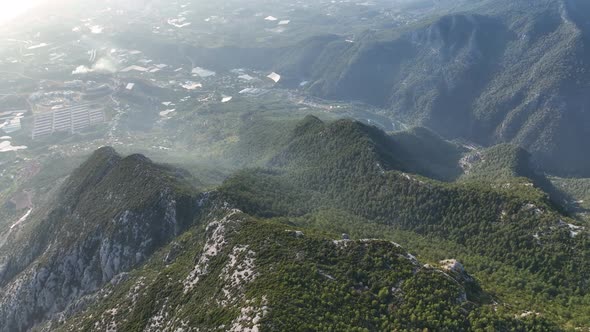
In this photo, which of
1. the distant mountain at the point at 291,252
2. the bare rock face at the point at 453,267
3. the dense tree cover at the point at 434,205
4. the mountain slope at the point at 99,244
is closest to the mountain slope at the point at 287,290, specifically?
the distant mountain at the point at 291,252

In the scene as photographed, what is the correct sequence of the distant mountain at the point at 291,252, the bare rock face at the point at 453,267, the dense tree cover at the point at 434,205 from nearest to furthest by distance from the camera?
the distant mountain at the point at 291,252, the bare rock face at the point at 453,267, the dense tree cover at the point at 434,205

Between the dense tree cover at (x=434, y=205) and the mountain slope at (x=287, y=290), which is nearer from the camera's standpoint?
the mountain slope at (x=287, y=290)

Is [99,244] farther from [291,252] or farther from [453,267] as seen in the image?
[453,267]

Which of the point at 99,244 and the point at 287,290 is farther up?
the point at 287,290

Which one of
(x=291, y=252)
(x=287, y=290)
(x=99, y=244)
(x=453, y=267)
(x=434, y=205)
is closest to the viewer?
(x=287, y=290)

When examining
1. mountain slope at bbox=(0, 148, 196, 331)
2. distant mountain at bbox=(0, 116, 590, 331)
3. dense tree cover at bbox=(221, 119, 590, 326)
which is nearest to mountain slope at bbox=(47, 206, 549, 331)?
distant mountain at bbox=(0, 116, 590, 331)

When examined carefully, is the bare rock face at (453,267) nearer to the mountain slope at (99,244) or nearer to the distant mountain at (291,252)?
the distant mountain at (291,252)

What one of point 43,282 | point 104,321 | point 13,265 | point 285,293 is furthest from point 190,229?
point 13,265

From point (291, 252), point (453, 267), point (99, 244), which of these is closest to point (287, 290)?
point (291, 252)

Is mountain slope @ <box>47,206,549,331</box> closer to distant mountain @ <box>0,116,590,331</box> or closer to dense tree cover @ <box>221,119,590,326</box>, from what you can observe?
distant mountain @ <box>0,116,590,331</box>
